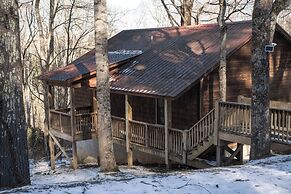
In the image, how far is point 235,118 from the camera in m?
12.0

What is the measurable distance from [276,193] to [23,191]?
368 centimetres

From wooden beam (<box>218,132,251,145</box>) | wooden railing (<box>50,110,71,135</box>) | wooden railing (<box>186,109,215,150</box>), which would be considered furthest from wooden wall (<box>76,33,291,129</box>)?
wooden railing (<box>50,110,71,135</box>)

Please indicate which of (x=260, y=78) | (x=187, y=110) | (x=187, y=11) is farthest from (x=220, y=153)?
(x=187, y=11)

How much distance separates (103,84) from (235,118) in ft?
13.5

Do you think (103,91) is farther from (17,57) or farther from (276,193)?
(276,193)

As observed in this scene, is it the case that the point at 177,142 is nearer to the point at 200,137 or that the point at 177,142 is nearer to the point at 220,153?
the point at 200,137

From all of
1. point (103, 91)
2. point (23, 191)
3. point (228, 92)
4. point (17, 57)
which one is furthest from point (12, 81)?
point (228, 92)

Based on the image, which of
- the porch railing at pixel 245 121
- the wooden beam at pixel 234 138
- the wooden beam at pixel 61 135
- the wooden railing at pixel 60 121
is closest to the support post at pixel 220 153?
the wooden beam at pixel 234 138

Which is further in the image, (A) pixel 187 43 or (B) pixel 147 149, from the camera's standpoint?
(A) pixel 187 43

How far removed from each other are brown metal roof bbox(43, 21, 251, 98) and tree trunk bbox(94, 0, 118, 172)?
2.25 meters

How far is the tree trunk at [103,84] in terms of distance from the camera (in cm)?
1186

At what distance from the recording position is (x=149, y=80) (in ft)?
50.2

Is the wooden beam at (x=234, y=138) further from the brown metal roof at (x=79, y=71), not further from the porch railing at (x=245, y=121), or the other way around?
the brown metal roof at (x=79, y=71)

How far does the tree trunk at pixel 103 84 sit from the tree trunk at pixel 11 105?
17.2ft
